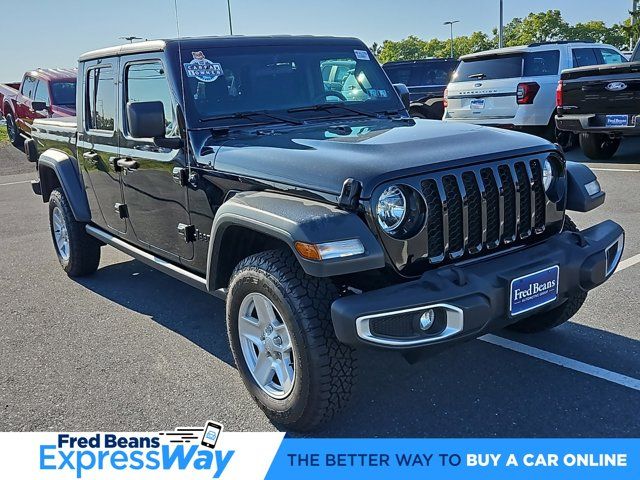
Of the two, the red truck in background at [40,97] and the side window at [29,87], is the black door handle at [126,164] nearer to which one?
the red truck in background at [40,97]

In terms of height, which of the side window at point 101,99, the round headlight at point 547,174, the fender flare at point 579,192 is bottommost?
the fender flare at point 579,192

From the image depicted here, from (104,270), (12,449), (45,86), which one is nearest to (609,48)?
(104,270)

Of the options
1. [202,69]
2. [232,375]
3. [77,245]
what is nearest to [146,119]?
[202,69]

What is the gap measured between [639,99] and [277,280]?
296 inches

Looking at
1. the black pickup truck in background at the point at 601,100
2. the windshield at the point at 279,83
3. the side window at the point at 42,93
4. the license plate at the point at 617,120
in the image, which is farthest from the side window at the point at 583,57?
the side window at the point at 42,93

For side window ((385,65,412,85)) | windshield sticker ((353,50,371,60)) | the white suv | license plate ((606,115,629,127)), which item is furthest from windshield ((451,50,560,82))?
windshield sticker ((353,50,371,60))

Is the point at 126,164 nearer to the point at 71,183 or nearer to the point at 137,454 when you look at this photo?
the point at 71,183

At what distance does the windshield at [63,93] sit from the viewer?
43.8 feet

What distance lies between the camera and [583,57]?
1130 cm

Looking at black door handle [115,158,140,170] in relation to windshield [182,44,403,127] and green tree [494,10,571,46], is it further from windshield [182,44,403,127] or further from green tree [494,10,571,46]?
green tree [494,10,571,46]

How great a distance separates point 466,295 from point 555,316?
1.42 metres

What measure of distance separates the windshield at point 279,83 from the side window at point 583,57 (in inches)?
310

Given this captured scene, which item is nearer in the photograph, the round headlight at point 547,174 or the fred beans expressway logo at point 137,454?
the fred beans expressway logo at point 137,454

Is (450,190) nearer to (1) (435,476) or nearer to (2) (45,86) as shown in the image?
(1) (435,476)
